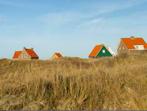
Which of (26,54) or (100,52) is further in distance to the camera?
(26,54)

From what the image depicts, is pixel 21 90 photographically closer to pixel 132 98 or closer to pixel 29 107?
pixel 29 107

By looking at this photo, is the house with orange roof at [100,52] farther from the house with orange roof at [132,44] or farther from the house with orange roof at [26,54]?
the house with orange roof at [26,54]

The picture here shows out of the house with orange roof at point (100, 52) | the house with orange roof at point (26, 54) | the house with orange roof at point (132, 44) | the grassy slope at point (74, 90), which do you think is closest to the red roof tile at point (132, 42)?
the house with orange roof at point (132, 44)

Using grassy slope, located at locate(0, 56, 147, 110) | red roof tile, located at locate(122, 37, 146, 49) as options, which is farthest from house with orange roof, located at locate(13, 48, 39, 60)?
grassy slope, located at locate(0, 56, 147, 110)

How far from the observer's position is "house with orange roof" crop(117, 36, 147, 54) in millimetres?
53716

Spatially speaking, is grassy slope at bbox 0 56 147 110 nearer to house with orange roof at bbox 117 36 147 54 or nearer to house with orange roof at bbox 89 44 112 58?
house with orange roof at bbox 117 36 147 54

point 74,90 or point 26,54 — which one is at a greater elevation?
point 26,54

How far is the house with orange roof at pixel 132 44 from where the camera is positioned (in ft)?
176

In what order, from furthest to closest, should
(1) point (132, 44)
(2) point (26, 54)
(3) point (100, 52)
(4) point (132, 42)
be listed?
1. (2) point (26, 54)
2. (4) point (132, 42)
3. (3) point (100, 52)
4. (1) point (132, 44)

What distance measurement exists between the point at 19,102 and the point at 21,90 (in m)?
0.58

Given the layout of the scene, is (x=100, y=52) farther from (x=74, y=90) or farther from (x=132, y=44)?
(x=74, y=90)

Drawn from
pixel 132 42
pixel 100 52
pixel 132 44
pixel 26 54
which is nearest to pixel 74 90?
pixel 100 52

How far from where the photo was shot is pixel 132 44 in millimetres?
54844

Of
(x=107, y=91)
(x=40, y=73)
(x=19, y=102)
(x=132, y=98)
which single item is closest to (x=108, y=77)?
(x=107, y=91)
